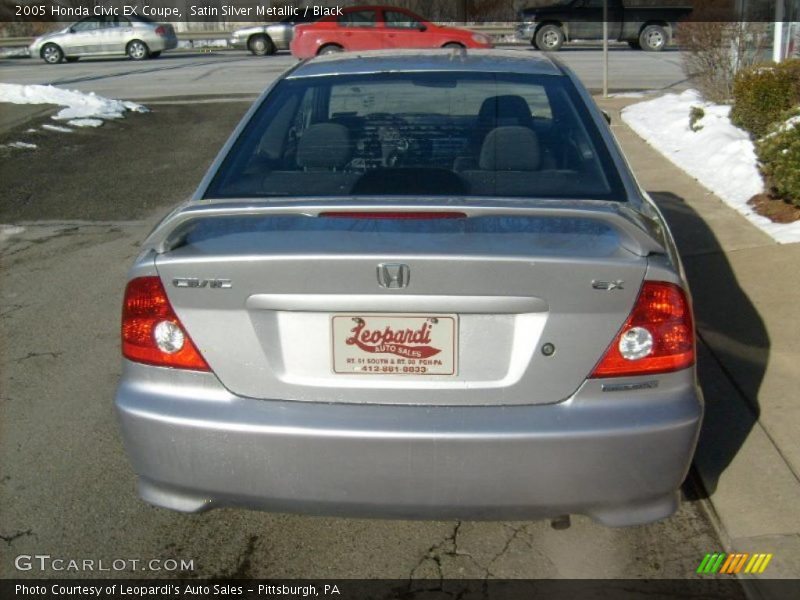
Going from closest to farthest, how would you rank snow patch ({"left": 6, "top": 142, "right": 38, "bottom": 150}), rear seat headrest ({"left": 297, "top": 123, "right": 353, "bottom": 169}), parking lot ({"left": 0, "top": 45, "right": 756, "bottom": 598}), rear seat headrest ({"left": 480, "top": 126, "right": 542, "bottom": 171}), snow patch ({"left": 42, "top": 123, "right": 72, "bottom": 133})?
parking lot ({"left": 0, "top": 45, "right": 756, "bottom": 598})
rear seat headrest ({"left": 480, "top": 126, "right": 542, "bottom": 171})
rear seat headrest ({"left": 297, "top": 123, "right": 353, "bottom": 169})
snow patch ({"left": 6, "top": 142, "right": 38, "bottom": 150})
snow patch ({"left": 42, "top": 123, "right": 72, "bottom": 133})

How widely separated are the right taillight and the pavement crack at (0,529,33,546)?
2.16 metres

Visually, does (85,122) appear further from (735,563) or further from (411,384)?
(735,563)

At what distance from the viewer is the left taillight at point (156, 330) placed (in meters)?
2.81

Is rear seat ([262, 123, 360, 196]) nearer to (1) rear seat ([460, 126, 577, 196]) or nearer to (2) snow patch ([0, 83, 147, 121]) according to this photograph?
(1) rear seat ([460, 126, 577, 196])

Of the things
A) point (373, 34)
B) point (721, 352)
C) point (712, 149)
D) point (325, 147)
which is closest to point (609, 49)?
point (373, 34)

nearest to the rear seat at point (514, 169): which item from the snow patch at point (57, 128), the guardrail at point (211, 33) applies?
the snow patch at point (57, 128)

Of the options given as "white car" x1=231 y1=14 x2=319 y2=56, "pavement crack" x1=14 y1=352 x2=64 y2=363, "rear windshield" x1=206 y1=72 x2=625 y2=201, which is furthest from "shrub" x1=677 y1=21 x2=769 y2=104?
"white car" x1=231 y1=14 x2=319 y2=56

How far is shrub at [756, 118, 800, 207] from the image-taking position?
6.90 meters

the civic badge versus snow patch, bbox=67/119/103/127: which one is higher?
the civic badge

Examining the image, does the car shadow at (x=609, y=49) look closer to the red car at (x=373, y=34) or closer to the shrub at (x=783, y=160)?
the red car at (x=373, y=34)

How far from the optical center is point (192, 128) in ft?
42.8

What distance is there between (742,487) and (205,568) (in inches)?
80.1

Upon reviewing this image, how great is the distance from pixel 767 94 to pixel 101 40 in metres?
23.9

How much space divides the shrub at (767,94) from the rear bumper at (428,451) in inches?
282
